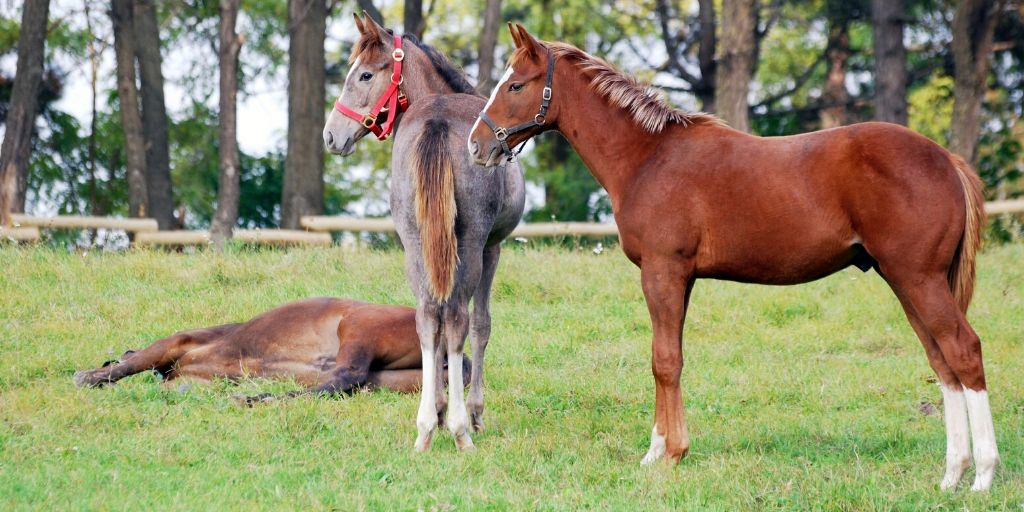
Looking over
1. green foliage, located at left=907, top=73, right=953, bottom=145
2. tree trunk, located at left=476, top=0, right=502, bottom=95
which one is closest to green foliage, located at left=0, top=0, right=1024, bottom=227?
green foliage, located at left=907, top=73, right=953, bottom=145

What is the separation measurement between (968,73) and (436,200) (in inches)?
624

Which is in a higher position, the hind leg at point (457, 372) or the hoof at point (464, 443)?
the hind leg at point (457, 372)

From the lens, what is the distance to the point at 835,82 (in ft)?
85.3

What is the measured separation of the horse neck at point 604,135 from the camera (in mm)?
6383

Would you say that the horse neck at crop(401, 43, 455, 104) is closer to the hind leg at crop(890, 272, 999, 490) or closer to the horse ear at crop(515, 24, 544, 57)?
the horse ear at crop(515, 24, 544, 57)

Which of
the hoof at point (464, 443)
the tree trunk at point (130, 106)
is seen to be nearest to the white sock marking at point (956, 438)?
the hoof at point (464, 443)

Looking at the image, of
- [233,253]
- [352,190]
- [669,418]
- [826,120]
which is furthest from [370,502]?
[352,190]

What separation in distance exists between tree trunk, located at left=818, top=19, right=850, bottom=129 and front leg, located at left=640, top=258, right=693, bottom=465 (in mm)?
20326

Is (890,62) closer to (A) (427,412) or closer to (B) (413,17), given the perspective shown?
(B) (413,17)

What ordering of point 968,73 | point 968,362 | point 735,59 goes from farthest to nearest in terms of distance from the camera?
point 968,73 < point 735,59 < point 968,362

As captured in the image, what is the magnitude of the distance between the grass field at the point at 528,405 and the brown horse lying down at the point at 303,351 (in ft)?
0.68

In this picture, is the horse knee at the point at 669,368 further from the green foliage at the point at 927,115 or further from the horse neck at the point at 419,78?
the green foliage at the point at 927,115

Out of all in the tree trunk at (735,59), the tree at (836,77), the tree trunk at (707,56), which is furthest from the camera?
the tree at (836,77)

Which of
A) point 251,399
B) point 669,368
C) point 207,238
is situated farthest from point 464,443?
point 207,238
